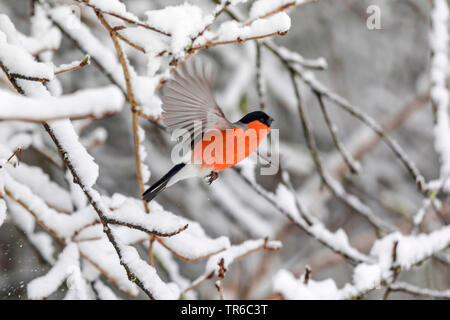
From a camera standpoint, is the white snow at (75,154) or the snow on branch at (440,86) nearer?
the white snow at (75,154)

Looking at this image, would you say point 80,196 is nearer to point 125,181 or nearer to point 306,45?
point 125,181

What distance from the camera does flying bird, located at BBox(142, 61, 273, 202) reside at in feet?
2.48

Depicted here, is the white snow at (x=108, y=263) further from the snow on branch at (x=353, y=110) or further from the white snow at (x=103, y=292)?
the snow on branch at (x=353, y=110)

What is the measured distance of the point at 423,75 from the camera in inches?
123

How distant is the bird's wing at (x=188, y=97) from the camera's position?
2.46 ft

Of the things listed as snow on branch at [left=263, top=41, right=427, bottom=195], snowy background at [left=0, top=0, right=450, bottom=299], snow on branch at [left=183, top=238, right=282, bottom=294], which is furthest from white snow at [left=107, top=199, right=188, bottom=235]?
snow on branch at [left=263, top=41, right=427, bottom=195]

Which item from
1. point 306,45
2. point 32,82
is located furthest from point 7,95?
point 306,45

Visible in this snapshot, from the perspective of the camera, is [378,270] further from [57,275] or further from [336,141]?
[57,275]

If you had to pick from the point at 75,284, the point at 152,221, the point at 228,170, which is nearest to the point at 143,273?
the point at 152,221

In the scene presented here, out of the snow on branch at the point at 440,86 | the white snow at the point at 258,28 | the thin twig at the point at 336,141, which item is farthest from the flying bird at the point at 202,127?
the snow on branch at the point at 440,86

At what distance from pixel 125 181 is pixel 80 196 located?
1265 mm

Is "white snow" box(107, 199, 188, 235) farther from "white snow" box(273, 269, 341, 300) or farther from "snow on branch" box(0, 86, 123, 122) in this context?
"white snow" box(273, 269, 341, 300)

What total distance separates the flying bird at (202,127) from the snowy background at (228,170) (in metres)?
0.07

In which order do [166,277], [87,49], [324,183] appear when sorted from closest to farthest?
[87,49] < [324,183] < [166,277]
